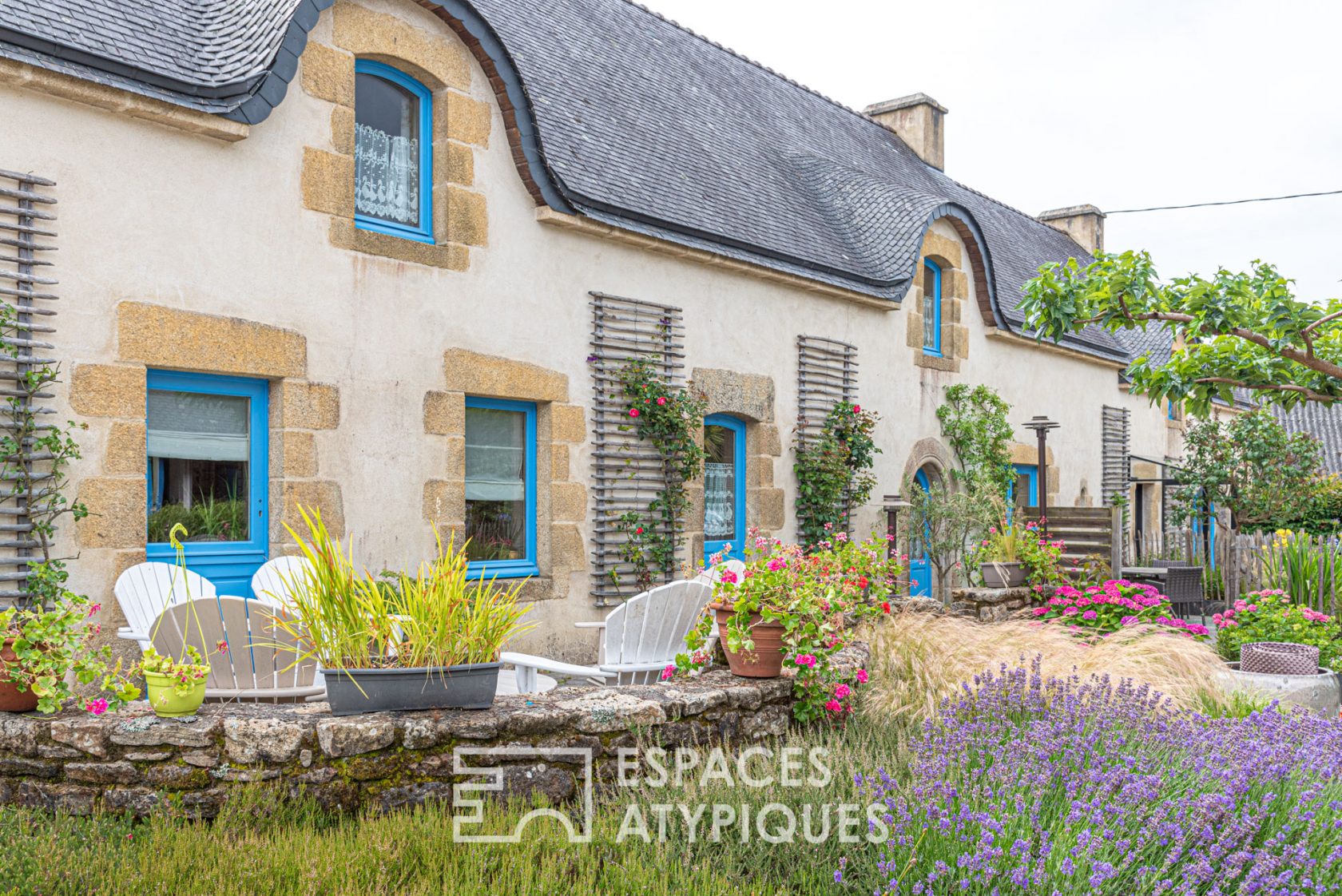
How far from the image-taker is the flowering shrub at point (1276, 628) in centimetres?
740

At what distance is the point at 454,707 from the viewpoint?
4145 millimetres

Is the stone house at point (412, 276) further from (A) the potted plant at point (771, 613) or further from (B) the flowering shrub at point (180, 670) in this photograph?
→ (A) the potted plant at point (771, 613)

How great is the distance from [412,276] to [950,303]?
7745 mm

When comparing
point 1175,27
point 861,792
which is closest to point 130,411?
point 861,792

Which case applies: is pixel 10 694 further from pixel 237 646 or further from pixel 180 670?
pixel 237 646

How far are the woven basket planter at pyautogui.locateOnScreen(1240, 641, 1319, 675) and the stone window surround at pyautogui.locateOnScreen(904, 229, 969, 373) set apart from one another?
236 inches

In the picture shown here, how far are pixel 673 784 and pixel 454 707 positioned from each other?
881 mm

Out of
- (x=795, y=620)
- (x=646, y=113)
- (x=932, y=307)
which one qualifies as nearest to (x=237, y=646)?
(x=795, y=620)

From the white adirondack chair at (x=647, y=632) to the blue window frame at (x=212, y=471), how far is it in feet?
6.51

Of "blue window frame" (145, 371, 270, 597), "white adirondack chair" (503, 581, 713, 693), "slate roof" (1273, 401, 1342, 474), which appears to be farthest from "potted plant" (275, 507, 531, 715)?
"slate roof" (1273, 401, 1342, 474)

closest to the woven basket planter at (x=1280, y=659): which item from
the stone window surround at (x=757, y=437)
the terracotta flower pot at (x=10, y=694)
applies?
the stone window surround at (x=757, y=437)

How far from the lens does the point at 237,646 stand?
192 inches

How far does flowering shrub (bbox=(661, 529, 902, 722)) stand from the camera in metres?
4.98

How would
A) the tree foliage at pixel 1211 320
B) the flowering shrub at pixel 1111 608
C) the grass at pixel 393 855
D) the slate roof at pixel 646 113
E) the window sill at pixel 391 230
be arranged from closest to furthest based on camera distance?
the grass at pixel 393 855
the slate roof at pixel 646 113
the tree foliage at pixel 1211 320
the window sill at pixel 391 230
the flowering shrub at pixel 1111 608
